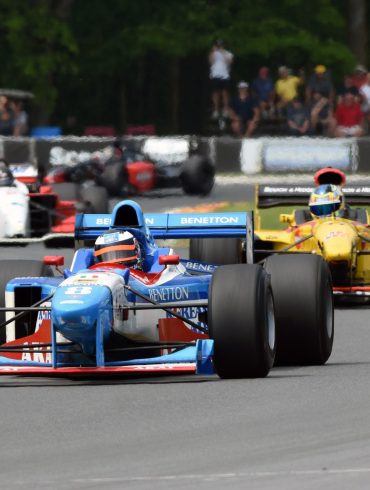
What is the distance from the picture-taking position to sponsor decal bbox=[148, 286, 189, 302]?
37.9ft

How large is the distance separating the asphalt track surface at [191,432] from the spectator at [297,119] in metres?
24.8

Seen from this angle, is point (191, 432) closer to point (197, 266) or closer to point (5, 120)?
point (197, 266)

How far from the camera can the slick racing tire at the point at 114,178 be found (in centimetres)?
3086

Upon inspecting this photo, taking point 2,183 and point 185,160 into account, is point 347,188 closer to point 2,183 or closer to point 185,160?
point 2,183

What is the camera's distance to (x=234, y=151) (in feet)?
114

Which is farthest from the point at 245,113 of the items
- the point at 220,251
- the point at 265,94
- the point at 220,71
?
the point at 220,251

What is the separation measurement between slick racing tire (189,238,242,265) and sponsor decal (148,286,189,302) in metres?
5.18

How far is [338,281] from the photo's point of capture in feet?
54.7

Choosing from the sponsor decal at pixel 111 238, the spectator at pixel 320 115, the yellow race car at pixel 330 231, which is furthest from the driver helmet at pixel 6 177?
the spectator at pixel 320 115

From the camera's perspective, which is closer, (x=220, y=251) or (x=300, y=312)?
(x=300, y=312)

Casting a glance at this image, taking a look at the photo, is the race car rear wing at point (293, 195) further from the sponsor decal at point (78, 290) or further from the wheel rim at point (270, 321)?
the sponsor decal at point (78, 290)

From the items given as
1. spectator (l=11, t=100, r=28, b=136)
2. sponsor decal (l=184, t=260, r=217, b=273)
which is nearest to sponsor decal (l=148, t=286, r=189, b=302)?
sponsor decal (l=184, t=260, r=217, b=273)

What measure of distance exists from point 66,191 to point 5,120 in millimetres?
11598

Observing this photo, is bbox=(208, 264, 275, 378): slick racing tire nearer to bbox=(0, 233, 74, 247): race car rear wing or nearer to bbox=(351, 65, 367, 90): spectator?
bbox=(0, 233, 74, 247): race car rear wing
